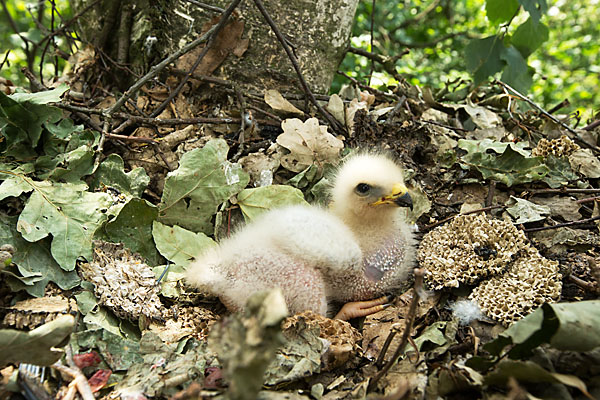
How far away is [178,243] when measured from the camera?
1955mm

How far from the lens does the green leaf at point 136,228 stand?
187cm

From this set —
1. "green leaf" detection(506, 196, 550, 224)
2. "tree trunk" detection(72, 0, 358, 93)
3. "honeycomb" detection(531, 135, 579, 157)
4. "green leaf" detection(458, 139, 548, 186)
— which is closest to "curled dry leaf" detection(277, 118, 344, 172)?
"tree trunk" detection(72, 0, 358, 93)

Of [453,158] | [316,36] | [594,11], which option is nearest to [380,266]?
[453,158]

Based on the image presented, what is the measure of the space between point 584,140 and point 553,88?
5.08 m

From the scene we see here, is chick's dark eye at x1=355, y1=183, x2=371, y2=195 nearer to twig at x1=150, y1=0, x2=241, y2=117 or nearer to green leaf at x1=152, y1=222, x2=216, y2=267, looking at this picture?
green leaf at x1=152, y1=222, x2=216, y2=267

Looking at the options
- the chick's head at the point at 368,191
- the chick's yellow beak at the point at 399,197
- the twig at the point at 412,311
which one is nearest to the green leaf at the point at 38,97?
the chick's head at the point at 368,191

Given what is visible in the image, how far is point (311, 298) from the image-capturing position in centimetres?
175

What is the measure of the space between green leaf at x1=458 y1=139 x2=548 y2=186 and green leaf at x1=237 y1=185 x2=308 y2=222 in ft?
2.69

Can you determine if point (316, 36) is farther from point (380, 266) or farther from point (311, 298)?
point (311, 298)

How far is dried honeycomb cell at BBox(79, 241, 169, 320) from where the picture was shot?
163 centimetres

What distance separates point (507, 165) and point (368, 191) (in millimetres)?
714

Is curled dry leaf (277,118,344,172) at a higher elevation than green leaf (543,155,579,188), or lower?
lower

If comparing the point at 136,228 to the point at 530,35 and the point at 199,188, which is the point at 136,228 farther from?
the point at 530,35

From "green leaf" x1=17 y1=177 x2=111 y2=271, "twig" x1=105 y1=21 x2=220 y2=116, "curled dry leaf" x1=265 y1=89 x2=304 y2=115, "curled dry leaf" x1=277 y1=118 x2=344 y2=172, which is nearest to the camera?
"green leaf" x1=17 y1=177 x2=111 y2=271
